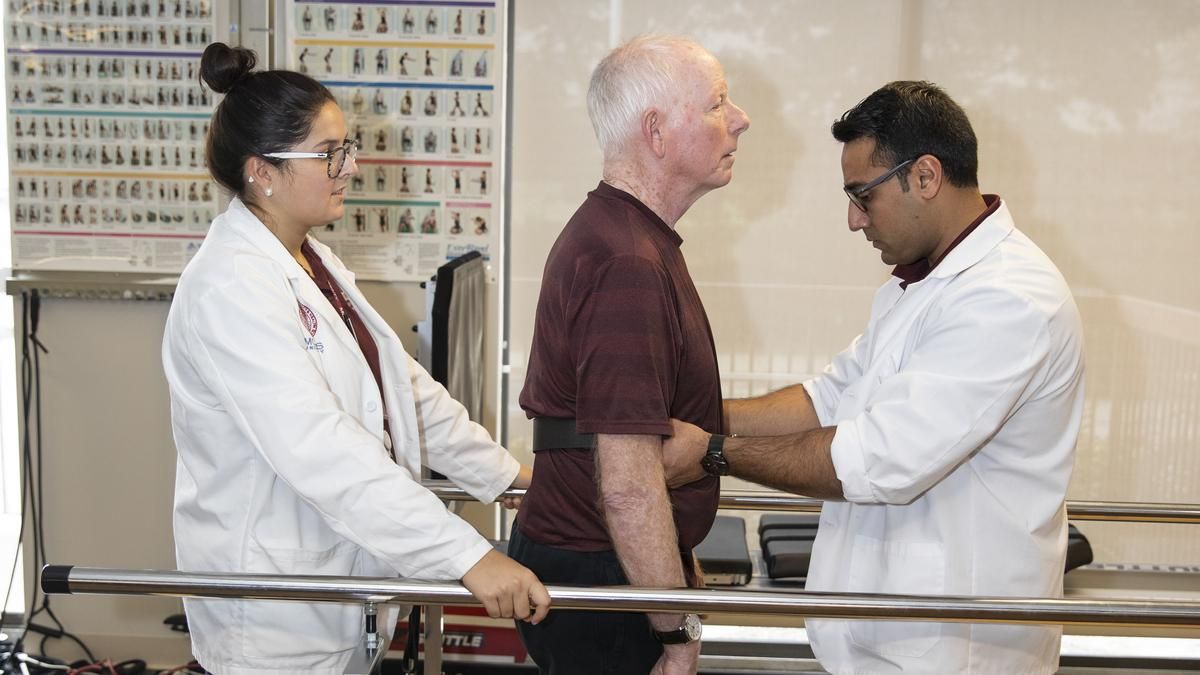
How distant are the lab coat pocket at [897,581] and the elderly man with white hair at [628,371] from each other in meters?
0.26

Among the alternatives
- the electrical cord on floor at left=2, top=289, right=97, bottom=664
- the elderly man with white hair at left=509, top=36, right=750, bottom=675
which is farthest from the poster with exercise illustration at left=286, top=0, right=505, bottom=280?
the elderly man with white hair at left=509, top=36, right=750, bottom=675

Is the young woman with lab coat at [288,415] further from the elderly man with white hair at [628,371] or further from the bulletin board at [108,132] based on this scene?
the bulletin board at [108,132]

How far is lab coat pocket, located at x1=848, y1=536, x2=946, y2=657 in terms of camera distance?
1730 mm

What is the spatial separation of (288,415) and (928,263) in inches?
41.5

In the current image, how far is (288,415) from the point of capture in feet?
5.34

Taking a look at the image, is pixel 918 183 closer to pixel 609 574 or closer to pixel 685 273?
pixel 685 273

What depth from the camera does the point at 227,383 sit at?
5.44ft

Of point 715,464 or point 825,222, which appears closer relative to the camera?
point 715,464

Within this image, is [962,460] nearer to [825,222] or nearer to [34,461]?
[825,222]

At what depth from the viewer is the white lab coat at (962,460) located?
5.36 feet

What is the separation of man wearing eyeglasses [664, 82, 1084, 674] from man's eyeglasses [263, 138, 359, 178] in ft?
2.45

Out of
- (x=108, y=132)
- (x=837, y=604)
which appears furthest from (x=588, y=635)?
(x=108, y=132)

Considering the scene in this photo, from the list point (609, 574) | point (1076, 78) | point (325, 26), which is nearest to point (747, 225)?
point (1076, 78)

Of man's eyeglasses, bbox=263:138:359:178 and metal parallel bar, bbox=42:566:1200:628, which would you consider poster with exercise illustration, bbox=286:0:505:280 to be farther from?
metal parallel bar, bbox=42:566:1200:628
